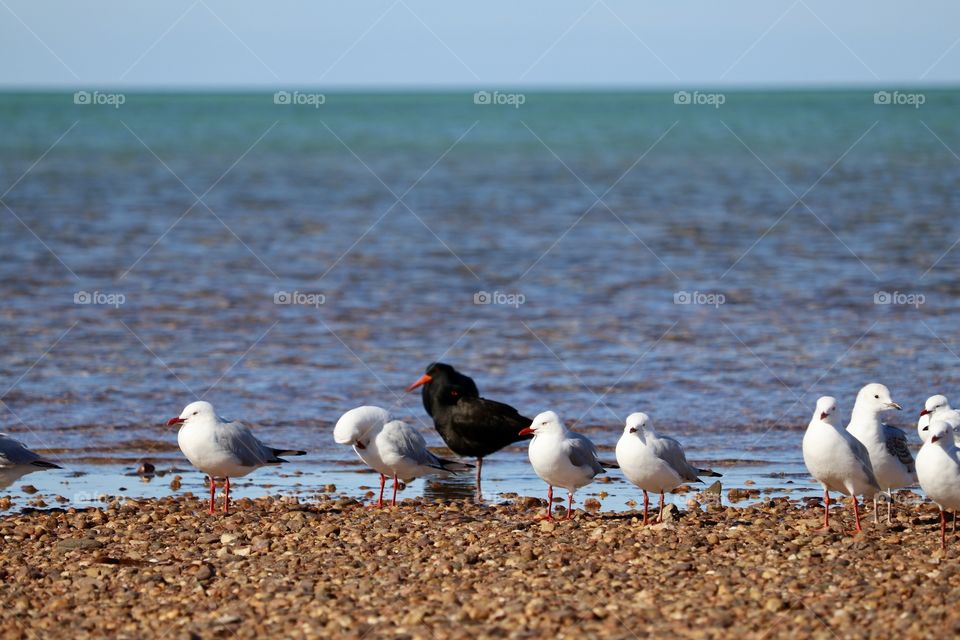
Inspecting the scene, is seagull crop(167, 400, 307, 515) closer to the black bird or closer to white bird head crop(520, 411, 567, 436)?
the black bird

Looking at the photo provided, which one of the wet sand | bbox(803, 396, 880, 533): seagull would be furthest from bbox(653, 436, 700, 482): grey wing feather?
bbox(803, 396, 880, 533): seagull

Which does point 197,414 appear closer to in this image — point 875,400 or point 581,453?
point 581,453

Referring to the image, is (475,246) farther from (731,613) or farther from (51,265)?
(731,613)

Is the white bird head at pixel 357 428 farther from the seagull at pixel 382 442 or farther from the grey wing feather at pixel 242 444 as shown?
→ the grey wing feather at pixel 242 444

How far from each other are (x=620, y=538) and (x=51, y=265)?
16.1m

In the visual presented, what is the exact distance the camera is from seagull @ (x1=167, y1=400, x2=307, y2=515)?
32.0ft

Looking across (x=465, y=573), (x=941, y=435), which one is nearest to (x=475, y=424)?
(x=465, y=573)

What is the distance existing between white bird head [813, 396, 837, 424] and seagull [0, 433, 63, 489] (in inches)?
227

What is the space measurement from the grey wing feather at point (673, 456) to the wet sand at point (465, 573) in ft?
1.13

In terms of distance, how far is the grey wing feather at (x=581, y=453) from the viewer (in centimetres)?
950

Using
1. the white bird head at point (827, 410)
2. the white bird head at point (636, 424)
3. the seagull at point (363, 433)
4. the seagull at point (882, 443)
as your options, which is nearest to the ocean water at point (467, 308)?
the seagull at point (363, 433)

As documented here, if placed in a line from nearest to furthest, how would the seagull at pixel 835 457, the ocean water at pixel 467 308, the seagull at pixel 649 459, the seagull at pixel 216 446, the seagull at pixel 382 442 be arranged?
the seagull at pixel 835 457 → the seagull at pixel 649 459 → the seagull at pixel 216 446 → the seagull at pixel 382 442 → the ocean water at pixel 467 308

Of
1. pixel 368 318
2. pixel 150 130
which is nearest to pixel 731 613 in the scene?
pixel 368 318

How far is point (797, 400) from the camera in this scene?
532 inches
